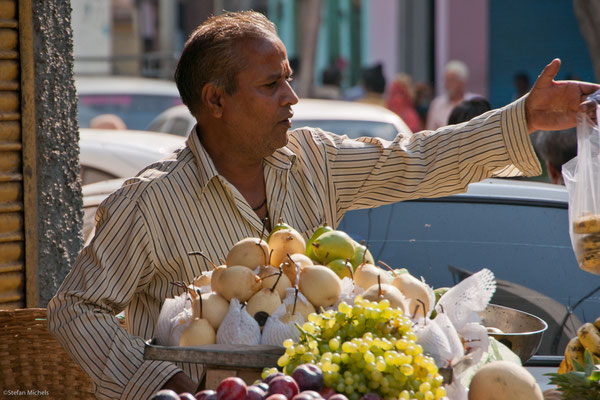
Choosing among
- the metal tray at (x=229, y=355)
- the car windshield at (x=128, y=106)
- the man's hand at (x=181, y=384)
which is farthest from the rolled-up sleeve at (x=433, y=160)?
the car windshield at (x=128, y=106)

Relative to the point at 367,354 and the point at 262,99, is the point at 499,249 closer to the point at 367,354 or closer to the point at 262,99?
the point at 262,99

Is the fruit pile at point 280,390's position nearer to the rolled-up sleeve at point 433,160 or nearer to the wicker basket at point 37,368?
the rolled-up sleeve at point 433,160

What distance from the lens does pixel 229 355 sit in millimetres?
2160

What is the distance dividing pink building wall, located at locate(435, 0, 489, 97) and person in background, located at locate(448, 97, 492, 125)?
13.2 meters

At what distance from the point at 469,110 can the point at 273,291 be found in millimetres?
3826

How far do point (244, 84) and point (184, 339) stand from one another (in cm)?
96

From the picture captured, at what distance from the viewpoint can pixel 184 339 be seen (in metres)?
2.27

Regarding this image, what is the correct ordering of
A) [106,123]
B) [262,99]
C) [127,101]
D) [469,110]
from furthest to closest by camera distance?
[127,101] < [106,123] < [469,110] < [262,99]

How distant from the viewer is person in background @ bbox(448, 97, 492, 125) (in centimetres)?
589

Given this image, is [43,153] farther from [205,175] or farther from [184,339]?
[184,339]

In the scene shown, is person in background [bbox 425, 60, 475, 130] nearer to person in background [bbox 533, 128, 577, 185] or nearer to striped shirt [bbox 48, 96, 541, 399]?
person in background [bbox 533, 128, 577, 185]

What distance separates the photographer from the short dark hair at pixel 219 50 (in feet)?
9.50

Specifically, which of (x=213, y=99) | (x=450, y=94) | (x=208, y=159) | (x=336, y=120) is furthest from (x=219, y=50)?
(x=450, y=94)

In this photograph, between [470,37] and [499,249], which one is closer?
[499,249]
